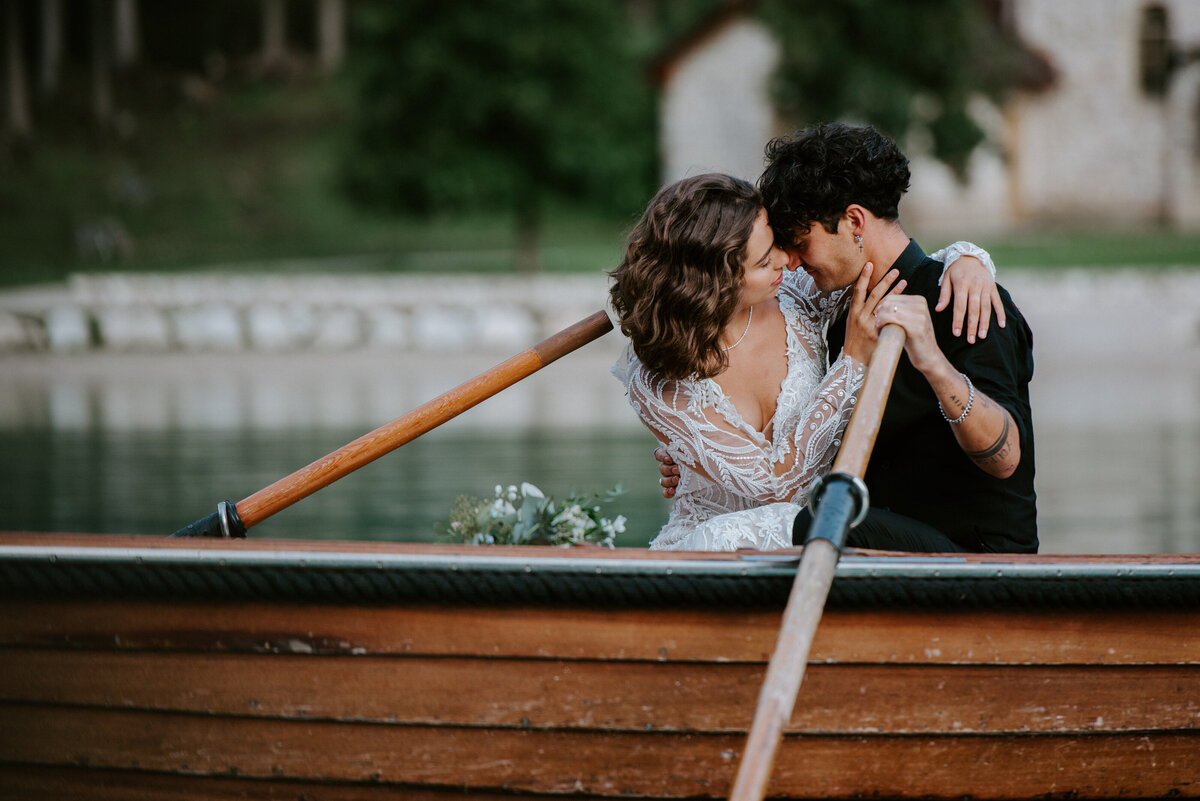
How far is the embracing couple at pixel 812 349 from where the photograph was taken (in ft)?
10.1

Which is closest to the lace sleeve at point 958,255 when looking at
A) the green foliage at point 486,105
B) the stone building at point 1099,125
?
the green foliage at point 486,105

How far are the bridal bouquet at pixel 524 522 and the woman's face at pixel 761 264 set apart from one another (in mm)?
750

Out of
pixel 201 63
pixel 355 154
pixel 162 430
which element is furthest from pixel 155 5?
pixel 162 430

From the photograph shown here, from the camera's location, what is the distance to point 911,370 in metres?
3.15

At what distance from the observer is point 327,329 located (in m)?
17.0

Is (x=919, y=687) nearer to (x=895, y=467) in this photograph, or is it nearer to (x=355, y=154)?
(x=895, y=467)

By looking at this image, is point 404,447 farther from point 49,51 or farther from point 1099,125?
point 49,51

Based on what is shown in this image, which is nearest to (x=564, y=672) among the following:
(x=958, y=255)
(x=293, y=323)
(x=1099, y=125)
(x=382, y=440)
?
(x=382, y=440)

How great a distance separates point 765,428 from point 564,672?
774mm

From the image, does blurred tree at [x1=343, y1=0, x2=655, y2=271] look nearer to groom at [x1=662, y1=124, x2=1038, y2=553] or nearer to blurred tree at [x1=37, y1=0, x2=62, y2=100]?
groom at [x1=662, y1=124, x2=1038, y2=553]

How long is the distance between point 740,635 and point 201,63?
5187 cm

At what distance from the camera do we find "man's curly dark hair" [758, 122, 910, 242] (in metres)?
3.09

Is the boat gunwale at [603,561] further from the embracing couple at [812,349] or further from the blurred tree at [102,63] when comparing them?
the blurred tree at [102,63]

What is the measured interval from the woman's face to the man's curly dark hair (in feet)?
0.14
